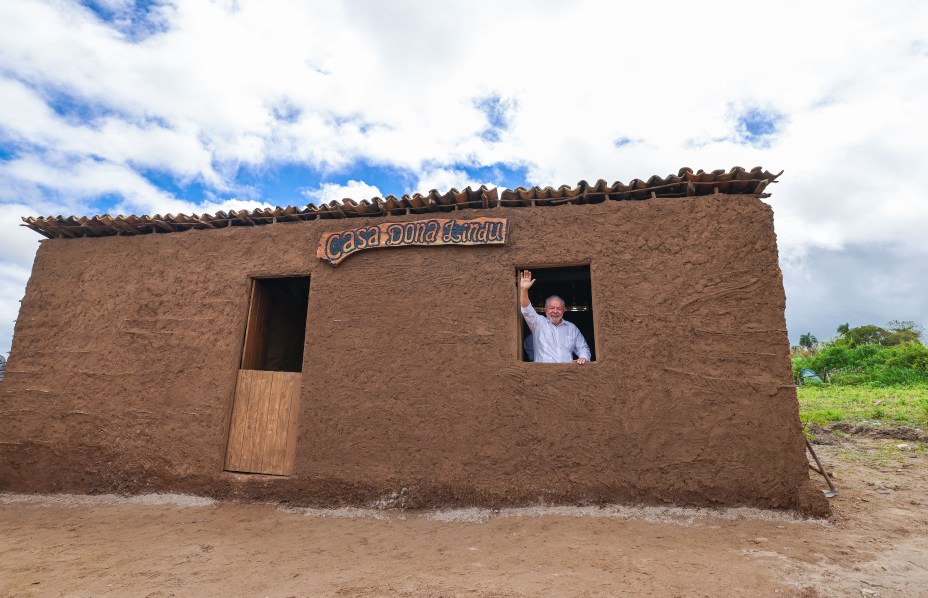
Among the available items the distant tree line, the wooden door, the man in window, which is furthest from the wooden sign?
the distant tree line

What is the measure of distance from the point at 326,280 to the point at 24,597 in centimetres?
342

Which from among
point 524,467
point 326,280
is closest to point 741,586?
point 524,467

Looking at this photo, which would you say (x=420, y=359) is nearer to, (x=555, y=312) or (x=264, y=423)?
(x=555, y=312)

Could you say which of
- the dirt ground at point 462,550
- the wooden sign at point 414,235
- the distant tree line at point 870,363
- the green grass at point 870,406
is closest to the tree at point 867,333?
the distant tree line at point 870,363

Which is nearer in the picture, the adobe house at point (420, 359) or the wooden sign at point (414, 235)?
the adobe house at point (420, 359)

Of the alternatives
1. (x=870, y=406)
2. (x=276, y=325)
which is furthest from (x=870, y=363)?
(x=276, y=325)

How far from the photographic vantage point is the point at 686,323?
14.6 feet

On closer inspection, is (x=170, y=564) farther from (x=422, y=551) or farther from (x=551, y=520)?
(x=551, y=520)

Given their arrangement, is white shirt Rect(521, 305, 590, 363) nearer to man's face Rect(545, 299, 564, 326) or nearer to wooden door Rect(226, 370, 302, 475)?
man's face Rect(545, 299, 564, 326)

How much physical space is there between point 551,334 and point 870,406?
10018 mm

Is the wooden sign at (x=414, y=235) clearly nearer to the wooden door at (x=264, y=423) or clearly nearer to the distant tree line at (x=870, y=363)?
the wooden door at (x=264, y=423)

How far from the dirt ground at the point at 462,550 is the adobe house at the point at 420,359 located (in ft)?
0.85

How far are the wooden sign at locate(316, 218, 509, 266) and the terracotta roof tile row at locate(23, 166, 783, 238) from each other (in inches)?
8.7

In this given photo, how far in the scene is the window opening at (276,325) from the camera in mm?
5645
